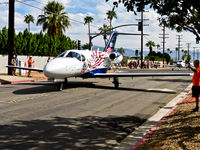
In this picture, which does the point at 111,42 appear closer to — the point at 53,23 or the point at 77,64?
the point at 77,64

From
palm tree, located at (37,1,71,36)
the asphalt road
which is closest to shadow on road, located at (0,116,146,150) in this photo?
the asphalt road

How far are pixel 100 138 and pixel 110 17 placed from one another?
87.7 m

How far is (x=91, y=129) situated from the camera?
6.89 metres

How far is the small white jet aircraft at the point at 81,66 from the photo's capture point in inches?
527

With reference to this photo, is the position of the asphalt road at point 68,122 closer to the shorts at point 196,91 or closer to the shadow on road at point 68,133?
the shadow on road at point 68,133

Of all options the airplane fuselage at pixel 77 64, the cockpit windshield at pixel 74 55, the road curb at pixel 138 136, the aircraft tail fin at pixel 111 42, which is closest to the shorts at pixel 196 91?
the road curb at pixel 138 136

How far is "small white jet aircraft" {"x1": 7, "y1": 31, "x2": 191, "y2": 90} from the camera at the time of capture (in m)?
13.4

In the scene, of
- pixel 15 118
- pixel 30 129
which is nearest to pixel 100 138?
pixel 30 129

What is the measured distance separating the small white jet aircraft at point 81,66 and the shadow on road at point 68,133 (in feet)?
18.7

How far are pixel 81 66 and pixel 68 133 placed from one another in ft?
31.3

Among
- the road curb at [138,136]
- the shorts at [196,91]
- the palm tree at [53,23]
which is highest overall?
the palm tree at [53,23]

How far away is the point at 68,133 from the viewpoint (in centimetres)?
643

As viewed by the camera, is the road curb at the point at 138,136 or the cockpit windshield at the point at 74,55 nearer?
the road curb at the point at 138,136

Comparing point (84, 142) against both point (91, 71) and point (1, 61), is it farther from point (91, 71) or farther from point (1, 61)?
point (1, 61)
